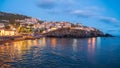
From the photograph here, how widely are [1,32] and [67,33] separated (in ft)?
296

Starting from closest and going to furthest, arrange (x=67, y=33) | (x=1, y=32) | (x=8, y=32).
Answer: (x=1, y=32) < (x=8, y=32) < (x=67, y=33)

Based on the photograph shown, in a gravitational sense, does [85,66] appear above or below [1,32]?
below

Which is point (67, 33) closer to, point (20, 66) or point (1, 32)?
point (1, 32)

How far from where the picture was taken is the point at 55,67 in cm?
3484

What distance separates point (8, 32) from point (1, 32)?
1033 cm

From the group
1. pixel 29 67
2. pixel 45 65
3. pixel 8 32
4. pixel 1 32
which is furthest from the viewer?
pixel 8 32

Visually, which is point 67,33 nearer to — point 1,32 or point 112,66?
point 1,32

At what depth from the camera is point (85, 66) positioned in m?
36.1

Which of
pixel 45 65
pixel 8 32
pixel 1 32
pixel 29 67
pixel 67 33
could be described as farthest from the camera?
pixel 67 33

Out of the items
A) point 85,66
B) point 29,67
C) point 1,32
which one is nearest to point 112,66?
point 85,66

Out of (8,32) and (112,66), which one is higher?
(8,32)

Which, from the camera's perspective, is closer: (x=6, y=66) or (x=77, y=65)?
(x=6, y=66)

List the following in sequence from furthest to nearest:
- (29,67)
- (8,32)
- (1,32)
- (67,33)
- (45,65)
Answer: (67,33)
(8,32)
(1,32)
(45,65)
(29,67)

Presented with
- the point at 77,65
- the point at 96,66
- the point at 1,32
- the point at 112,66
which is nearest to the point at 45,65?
the point at 77,65
